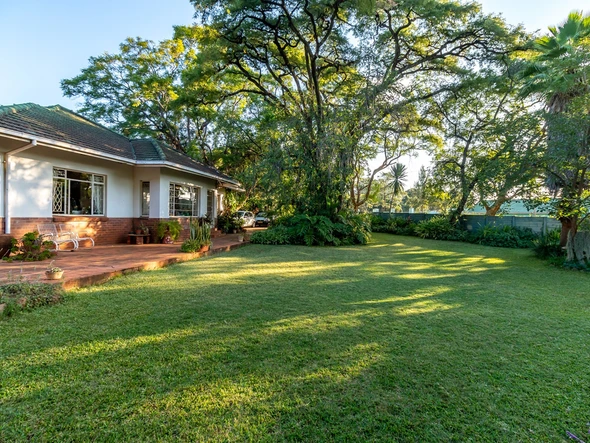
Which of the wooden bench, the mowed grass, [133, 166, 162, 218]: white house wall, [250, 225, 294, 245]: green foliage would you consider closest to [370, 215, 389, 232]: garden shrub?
[250, 225, 294, 245]: green foliage

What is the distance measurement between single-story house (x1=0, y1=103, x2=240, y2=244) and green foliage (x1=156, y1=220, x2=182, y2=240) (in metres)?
0.36

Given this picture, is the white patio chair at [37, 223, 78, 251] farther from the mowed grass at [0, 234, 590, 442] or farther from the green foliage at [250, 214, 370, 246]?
the green foliage at [250, 214, 370, 246]

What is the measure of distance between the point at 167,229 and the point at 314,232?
18.7 feet

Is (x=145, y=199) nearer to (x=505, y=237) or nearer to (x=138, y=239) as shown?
(x=138, y=239)

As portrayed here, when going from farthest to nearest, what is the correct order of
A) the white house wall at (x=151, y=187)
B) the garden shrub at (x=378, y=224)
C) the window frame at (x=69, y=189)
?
the garden shrub at (x=378, y=224) → the white house wall at (x=151, y=187) → the window frame at (x=69, y=189)

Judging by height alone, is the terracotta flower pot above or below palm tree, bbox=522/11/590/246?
below

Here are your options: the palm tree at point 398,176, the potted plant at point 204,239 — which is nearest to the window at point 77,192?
the potted plant at point 204,239

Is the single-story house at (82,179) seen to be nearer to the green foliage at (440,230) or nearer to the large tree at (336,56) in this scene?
the large tree at (336,56)

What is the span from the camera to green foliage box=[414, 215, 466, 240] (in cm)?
1594

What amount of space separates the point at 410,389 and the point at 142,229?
1021 cm

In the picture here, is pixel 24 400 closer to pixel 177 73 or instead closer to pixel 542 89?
pixel 542 89

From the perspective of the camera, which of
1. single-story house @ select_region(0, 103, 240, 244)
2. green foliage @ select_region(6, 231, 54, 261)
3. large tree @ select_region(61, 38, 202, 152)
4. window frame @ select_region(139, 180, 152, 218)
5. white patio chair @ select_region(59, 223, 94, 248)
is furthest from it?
large tree @ select_region(61, 38, 202, 152)

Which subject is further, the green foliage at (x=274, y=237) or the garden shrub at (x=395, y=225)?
the garden shrub at (x=395, y=225)

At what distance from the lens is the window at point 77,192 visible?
8344mm
